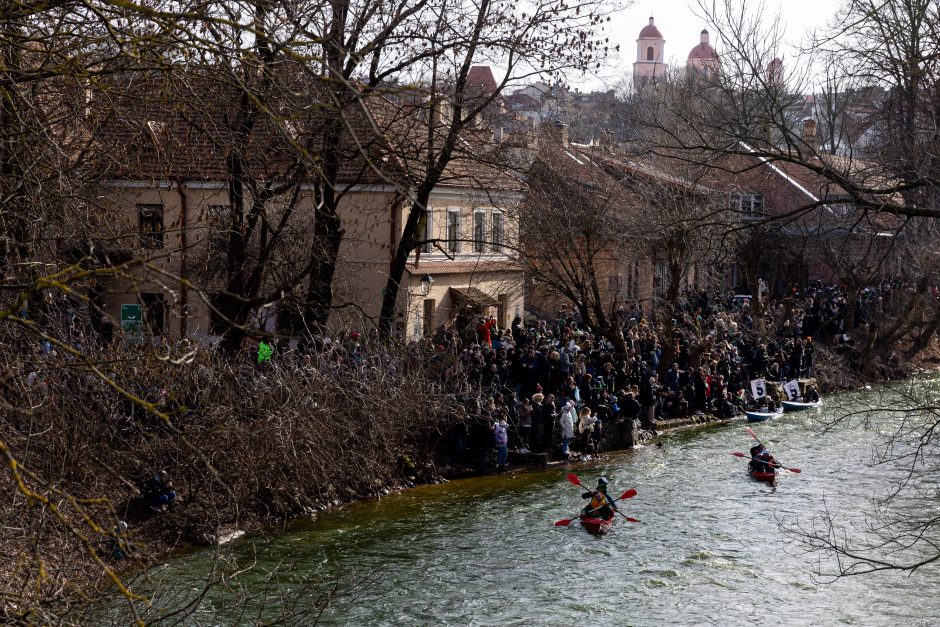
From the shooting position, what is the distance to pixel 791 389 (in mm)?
31906

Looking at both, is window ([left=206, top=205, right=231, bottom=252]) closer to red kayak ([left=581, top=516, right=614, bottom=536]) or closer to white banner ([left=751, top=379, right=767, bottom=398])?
red kayak ([left=581, top=516, right=614, bottom=536])

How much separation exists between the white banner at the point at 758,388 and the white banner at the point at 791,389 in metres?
1.21

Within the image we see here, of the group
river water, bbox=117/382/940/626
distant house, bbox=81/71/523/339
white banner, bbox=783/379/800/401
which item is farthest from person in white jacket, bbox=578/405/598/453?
white banner, bbox=783/379/800/401

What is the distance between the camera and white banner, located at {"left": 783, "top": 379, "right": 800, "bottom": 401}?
31.8 meters

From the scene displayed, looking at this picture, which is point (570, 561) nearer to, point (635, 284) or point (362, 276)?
point (362, 276)

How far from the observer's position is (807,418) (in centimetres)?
2966

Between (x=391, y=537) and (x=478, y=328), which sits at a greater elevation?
(x=478, y=328)

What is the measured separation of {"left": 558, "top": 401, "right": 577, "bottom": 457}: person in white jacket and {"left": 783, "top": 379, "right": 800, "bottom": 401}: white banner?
11.6m

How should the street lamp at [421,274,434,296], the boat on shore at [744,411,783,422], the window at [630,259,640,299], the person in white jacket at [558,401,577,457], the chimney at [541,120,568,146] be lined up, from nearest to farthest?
the person in white jacket at [558,401,577,457], the street lamp at [421,274,434,296], the boat on shore at [744,411,783,422], the chimney at [541,120,568,146], the window at [630,259,640,299]

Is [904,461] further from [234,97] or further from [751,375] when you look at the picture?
[234,97]

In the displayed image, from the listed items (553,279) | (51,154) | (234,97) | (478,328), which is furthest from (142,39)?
(553,279)

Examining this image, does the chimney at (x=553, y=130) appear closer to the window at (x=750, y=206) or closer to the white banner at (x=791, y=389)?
the white banner at (x=791, y=389)

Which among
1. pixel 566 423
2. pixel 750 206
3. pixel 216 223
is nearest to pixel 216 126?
pixel 216 223

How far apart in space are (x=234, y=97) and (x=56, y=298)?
407 cm
